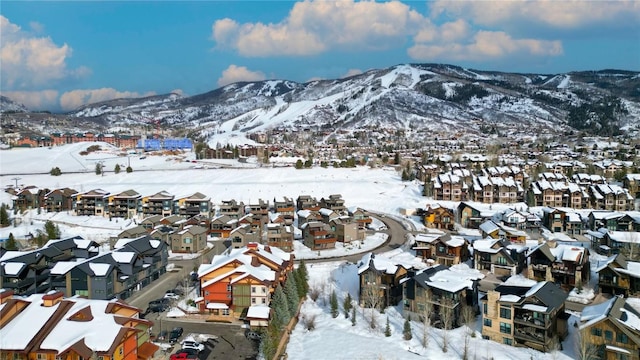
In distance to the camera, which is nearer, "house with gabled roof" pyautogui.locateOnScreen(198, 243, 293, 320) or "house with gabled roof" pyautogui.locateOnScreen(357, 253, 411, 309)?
"house with gabled roof" pyautogui.locateOnScreen(198, 243, 293, 320)

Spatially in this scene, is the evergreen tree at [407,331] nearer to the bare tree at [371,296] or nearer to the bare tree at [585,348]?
the bare tree at [371,296]

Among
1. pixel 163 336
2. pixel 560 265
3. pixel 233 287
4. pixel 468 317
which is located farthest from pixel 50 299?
pixel 560 265

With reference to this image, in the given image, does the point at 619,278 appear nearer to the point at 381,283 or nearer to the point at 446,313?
the point at 446,313

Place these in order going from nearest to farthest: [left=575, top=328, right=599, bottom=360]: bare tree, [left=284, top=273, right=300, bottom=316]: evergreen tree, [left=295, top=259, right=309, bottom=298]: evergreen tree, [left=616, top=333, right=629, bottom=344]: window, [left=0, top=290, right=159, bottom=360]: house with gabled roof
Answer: [left=0, top=290, right=159, bottom=360]: house with gabled roof < [left=575, top=328, right=599, bottom=360]: bare tree < [left=616, top=333, right=629, bottom=344]: window < [left=284, top=273, right=300, bottom=316]: evergreen tree < [left=295, top=259, right=309, bottom=298]: evergreen tree

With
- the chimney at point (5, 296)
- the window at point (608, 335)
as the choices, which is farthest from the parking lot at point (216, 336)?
the window at point (608, 335)

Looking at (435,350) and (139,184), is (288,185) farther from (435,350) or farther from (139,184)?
(435,350)

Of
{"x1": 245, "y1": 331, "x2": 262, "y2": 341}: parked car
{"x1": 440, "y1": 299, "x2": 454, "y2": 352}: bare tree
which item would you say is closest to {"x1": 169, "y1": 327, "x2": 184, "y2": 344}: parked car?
{"x1": 245, "y1": 331, "x2": 262, "y2": 341}: parked car

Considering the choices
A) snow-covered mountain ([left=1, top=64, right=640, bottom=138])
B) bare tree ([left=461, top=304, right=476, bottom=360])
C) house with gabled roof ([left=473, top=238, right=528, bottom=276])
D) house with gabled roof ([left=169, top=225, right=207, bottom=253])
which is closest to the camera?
bare tree ([left=461, top=304, right=476, bottom=360])

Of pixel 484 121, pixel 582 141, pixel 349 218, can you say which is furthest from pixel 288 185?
pixel 484 121

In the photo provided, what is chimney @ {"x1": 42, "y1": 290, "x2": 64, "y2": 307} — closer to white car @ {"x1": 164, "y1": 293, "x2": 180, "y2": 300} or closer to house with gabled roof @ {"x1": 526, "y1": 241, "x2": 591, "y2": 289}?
white car @ {"x1": 164, "y1": 293, "x2": 180, "y2": 300}
